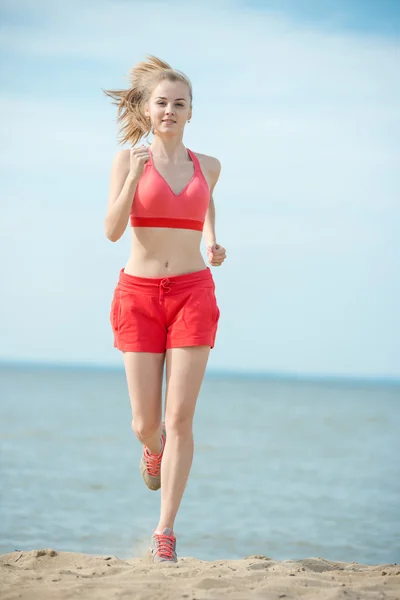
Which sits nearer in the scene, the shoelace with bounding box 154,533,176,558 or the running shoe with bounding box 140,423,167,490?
the shoelace with bounding box 154,533,176,558

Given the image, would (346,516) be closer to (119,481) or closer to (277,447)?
(119,481)

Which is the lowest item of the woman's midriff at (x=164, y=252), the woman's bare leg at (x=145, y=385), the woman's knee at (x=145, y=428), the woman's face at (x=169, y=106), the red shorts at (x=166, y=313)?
the woman's knee at (x=145, y=428)

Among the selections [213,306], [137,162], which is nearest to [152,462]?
[213,306]

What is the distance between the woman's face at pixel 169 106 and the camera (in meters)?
5.28

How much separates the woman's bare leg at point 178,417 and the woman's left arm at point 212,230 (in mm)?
572

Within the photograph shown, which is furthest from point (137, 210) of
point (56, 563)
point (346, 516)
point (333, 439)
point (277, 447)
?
point (333, 439)

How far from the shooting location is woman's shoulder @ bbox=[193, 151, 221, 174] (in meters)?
5.55

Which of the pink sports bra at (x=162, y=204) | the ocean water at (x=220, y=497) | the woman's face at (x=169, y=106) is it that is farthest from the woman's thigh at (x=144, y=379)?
the ocean water at (x=220, y=497)

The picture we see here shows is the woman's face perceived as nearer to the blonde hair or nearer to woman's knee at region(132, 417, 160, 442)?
the blonde hair

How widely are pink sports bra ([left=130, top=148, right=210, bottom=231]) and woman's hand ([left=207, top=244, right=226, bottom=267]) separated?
266mm

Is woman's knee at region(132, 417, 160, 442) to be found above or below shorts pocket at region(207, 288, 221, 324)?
below

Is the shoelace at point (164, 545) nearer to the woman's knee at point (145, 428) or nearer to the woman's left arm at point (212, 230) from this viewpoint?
the woman's knee at point (145, 428)

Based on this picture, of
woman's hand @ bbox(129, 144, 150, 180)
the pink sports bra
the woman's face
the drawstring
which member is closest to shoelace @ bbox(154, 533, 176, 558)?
the drawstring

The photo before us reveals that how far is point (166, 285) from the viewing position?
204 inches
